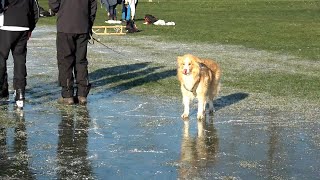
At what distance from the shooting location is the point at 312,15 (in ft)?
111

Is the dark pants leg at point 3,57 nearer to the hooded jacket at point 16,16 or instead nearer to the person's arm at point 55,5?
the hooded jacket at point 16,16

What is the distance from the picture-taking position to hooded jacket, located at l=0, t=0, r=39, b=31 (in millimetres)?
10445

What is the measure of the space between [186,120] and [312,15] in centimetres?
2500

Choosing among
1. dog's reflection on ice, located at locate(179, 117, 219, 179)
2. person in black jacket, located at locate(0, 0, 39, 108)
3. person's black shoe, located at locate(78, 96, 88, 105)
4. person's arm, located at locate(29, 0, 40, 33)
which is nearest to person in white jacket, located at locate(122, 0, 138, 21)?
person's black shoe, located at locate(78, 96, 88, 105)

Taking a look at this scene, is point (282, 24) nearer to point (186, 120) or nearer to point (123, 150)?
point (186, 120)

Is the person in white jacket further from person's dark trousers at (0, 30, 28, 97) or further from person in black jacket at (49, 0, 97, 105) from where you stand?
person's dark trousers at (0, 30, 28, 97)

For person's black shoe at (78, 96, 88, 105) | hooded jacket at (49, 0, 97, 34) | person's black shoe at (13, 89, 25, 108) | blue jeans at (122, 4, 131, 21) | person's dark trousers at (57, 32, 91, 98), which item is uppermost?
hooded jacket at (49, 0, 97, 34)

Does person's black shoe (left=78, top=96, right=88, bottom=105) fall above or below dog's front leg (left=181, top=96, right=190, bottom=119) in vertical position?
below

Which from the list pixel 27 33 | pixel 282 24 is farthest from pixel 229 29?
pixel 27 33

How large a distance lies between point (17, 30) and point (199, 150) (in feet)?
11.6

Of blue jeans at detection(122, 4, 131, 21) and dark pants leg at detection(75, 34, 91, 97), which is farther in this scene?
blue jeans at detection(122, 4, 131, 21)

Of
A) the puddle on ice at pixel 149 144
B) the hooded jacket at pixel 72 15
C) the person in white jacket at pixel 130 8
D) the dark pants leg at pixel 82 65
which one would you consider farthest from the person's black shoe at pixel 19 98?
the person in white jacket at pixel 130 8

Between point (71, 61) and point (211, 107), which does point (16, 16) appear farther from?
point (211, 107)

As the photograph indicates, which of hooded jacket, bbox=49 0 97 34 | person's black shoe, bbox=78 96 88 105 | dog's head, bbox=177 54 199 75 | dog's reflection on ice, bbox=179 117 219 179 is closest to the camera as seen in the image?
dog's reflection on ice, bbox=179 117 219 179
